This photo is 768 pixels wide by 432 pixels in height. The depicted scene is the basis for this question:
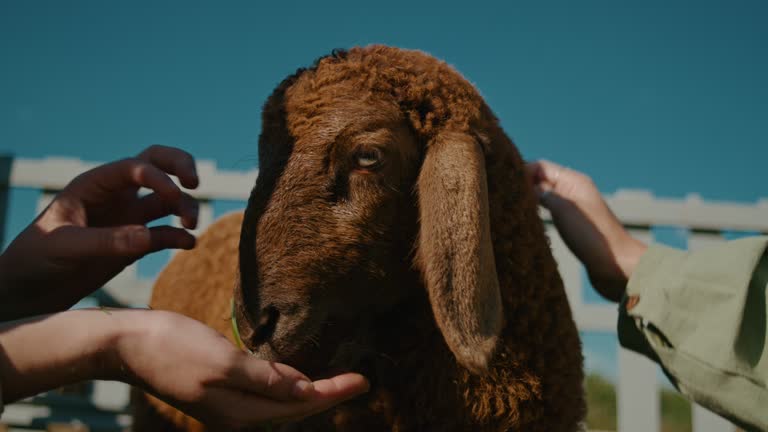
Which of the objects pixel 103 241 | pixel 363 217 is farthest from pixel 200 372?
pixel 363 217

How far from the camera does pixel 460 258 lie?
6.43ft

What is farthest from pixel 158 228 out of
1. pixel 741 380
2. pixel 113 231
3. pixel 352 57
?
pixel 741 380

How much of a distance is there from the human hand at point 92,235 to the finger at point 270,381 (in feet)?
1.73

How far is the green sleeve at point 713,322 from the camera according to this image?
6.73 feet

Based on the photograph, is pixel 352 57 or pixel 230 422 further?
pixel 352 57

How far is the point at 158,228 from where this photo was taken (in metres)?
1.95

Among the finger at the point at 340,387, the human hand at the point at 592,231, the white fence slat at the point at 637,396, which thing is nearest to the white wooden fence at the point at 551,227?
the white fence slat at the point at 637,396

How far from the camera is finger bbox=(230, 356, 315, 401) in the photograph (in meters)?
1.44

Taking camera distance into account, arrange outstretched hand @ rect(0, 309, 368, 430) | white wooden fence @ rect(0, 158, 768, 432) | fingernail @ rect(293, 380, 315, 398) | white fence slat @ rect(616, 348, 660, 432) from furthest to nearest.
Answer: white wooden fence @ rect(0, 158, 768, 432) < white fence slat @ rect(616, 348, 660, 432) < fingernail @ rect(293, 380, 315, 398) < outstretched hand @ rect(0, 309, 368, 430)

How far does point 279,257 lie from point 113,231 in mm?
523

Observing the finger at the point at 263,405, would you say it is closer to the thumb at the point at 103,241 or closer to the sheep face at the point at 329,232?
the sheep face at the point at 329,232

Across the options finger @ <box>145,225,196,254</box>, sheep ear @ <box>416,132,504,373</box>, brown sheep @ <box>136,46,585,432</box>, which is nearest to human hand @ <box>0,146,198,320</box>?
finger @ <box>145,225,196,254</box>

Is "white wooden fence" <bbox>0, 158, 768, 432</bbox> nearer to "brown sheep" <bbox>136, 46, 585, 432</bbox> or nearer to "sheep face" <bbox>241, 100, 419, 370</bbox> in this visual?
"brown sheep" <bbox>136, 46, 585, 432</bbox>

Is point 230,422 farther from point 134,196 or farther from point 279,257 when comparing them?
point 134,196
